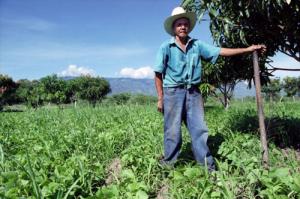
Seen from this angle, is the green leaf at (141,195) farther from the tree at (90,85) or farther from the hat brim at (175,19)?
the tree at (90,85)

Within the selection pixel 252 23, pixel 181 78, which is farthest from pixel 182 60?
pixel 252 23

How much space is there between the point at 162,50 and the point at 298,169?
6.66 feet

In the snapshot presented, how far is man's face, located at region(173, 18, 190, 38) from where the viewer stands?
4.12 meters

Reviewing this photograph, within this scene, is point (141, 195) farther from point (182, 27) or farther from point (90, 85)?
point (90, 85)

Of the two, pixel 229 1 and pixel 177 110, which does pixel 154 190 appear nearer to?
pixel 177 110

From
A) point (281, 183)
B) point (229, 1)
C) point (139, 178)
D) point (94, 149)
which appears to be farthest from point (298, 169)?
point (94, 149)

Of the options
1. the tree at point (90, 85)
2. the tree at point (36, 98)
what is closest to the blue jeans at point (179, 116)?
the tree at point (36, 98)

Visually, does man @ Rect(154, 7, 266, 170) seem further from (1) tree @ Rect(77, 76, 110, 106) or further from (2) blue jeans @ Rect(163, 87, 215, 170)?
(1) tree @ Rect(77, 76, 110, 106)

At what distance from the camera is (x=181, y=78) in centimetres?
418

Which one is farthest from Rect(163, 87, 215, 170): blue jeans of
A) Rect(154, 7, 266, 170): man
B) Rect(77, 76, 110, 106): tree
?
Rect(77, 76, 110, 106): tree

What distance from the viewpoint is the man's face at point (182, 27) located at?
13.5 feet

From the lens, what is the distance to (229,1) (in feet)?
14.7

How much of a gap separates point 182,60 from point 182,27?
366 mm

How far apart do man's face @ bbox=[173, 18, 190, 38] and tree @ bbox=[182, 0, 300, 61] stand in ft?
1.31
